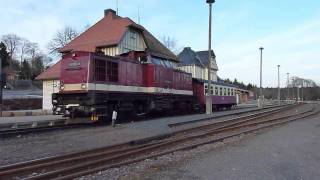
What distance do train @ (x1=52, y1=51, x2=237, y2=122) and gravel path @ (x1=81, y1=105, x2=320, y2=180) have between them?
25.4 feet

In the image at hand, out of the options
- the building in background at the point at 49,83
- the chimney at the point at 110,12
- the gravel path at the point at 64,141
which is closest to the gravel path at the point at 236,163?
the gravel path at the point at 64,141

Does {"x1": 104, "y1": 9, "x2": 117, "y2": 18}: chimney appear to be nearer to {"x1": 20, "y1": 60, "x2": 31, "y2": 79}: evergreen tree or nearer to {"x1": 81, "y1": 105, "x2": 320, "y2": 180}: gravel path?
{"x1": 81, "y1": 105, "x2": 320, "y2": 180}: gravel path

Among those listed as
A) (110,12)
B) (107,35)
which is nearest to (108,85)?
(107,35)

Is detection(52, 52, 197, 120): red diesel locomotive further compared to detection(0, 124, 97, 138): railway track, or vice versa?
detection(52, 52, 197, 120): red diesel locomotive

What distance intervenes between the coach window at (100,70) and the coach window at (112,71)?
351 millimetres

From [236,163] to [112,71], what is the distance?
1231 centimetres

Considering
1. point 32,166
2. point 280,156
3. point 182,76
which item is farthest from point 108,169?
point 182,76

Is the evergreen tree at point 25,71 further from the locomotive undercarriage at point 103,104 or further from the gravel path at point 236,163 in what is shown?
the gravel path at point 236,163

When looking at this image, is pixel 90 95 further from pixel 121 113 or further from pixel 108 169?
pixel 108 169

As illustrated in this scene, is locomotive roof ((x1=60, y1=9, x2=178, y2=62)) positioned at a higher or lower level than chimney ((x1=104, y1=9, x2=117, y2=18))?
lower

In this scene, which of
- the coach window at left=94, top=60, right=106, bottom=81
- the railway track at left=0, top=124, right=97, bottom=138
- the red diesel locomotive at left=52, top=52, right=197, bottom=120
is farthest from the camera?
the coach window at left=94, top=60, right=106, bottom=81

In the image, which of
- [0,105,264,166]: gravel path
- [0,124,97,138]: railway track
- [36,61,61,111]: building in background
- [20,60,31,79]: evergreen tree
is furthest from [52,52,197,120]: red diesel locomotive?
[20,60,31,79]: evergreen tree

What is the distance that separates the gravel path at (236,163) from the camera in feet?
29.8

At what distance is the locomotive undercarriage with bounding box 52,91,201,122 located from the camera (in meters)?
19.8
